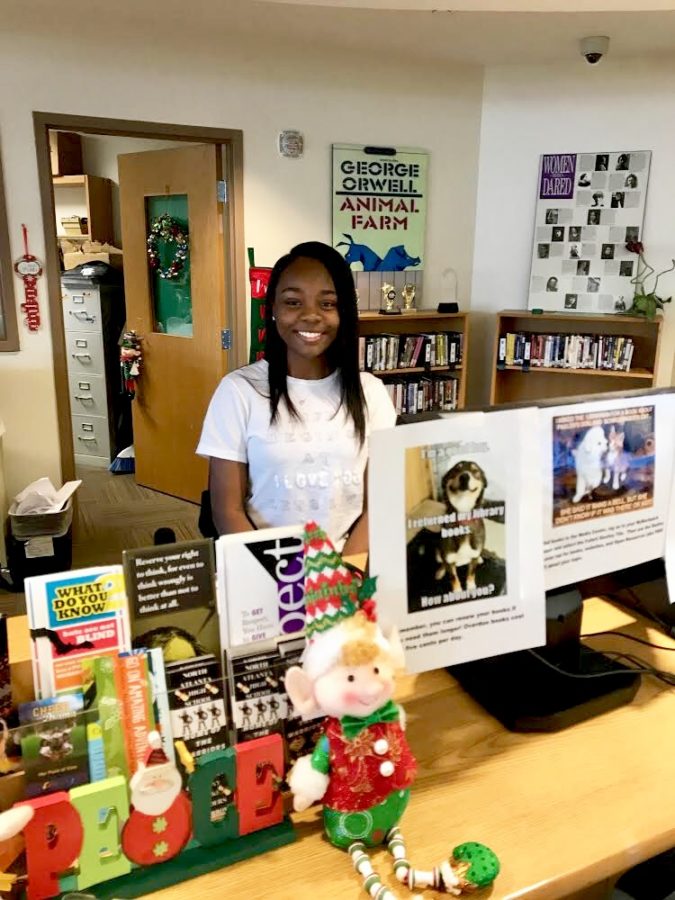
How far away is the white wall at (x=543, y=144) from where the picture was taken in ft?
12.7

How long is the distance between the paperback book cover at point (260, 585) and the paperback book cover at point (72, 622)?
0.37 ft

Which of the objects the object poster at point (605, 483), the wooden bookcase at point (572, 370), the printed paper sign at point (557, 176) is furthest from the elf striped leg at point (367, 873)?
the printed paper sign at point (557, 176)

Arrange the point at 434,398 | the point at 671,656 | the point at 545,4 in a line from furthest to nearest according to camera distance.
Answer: the point at 434,398, the point at 545,4, the point at 671,656

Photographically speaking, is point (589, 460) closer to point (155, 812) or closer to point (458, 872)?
point (458, 872)

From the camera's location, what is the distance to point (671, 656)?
4.07 feet

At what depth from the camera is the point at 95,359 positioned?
515 centimetres

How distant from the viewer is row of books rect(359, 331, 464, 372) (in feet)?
13.5

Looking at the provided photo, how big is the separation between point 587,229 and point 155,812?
13.3 feet

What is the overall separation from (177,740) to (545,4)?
10.0 ft

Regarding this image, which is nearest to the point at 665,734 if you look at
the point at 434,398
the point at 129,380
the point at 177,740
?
the point at 177,740

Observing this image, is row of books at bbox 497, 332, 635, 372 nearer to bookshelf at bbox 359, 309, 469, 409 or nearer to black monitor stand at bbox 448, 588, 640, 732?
bookshelf at bbox 359, 309, 469, 409

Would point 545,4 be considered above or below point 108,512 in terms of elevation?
above

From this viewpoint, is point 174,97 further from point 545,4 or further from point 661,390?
point 661,390

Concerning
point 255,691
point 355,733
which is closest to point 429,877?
point 355,733
